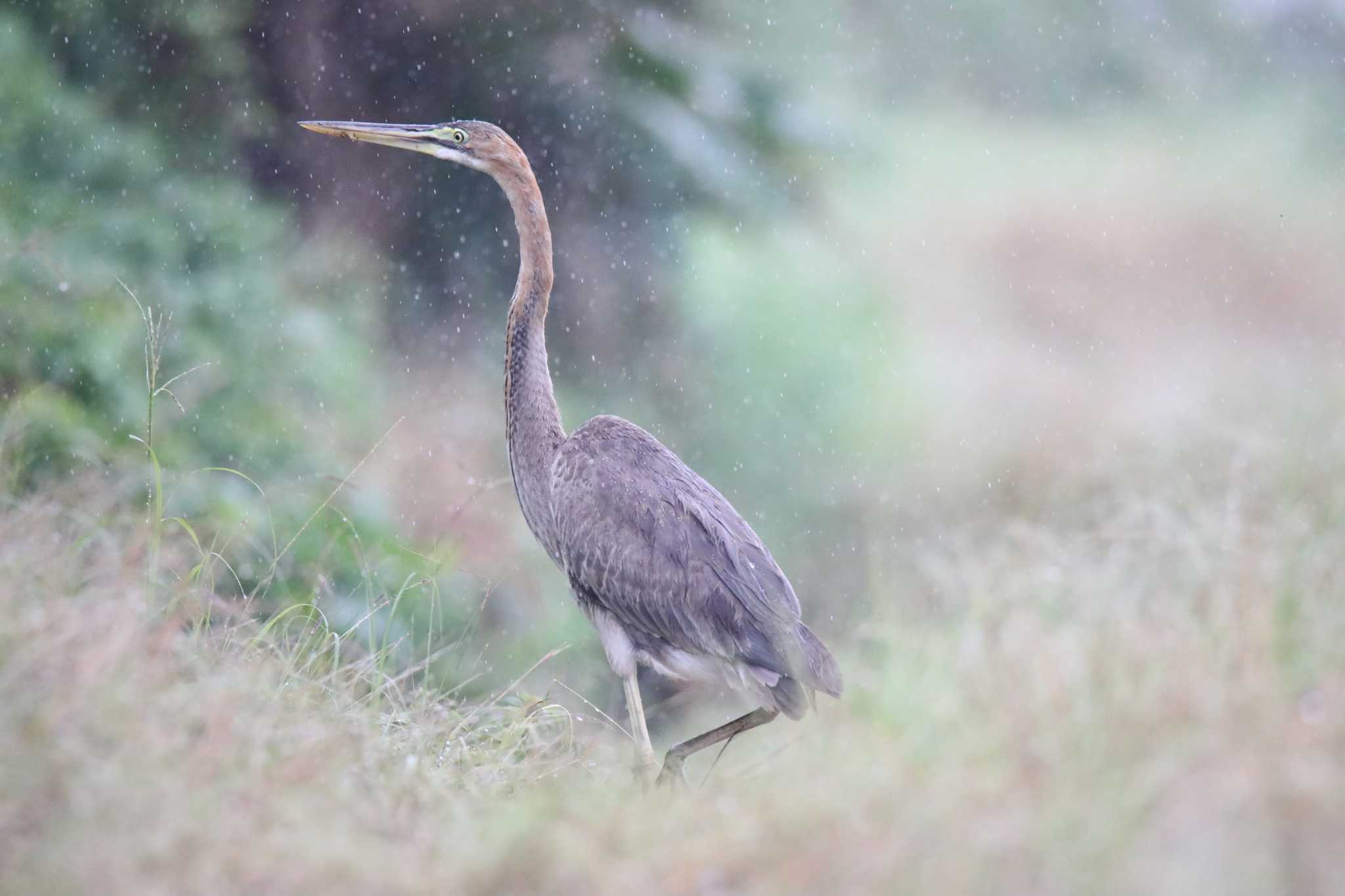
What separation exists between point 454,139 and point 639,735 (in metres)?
2.11

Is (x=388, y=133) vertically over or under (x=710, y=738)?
over

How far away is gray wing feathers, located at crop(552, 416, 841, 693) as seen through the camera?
12.4 feet

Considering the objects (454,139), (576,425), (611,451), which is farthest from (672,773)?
(576,425)

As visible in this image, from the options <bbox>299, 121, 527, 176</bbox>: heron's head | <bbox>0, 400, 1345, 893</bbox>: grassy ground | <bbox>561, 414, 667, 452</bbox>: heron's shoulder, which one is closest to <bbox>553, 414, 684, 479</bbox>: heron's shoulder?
<bbox>561, 414, 667, 452</bbox>: heron's shoulder

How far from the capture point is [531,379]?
4.43 metres

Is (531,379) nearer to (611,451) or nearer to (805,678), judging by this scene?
(611,451)

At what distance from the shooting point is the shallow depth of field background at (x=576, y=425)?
231cm

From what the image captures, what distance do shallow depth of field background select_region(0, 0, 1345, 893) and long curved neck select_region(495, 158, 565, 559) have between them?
13.3 inches

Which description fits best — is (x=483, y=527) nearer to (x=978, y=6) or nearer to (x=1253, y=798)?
(x=1253, y=798)

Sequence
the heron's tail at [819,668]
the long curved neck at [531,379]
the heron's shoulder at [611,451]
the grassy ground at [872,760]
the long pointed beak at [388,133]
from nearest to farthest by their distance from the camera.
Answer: the grassy ground at [872,760] → the heron's tail at [819,668] → the heron's shoulder at [611,451] → the long curved neck at [531,379] → the long pointed beak at [388,133]

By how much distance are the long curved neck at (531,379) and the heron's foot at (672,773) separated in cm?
85

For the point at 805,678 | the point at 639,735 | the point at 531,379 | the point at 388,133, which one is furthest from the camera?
the point at 388,133

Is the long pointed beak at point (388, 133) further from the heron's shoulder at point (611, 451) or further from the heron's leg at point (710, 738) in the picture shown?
the heron's leg at point (710, 738)

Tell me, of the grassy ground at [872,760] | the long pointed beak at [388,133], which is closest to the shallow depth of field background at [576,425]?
the grassy ground at [872,760]
